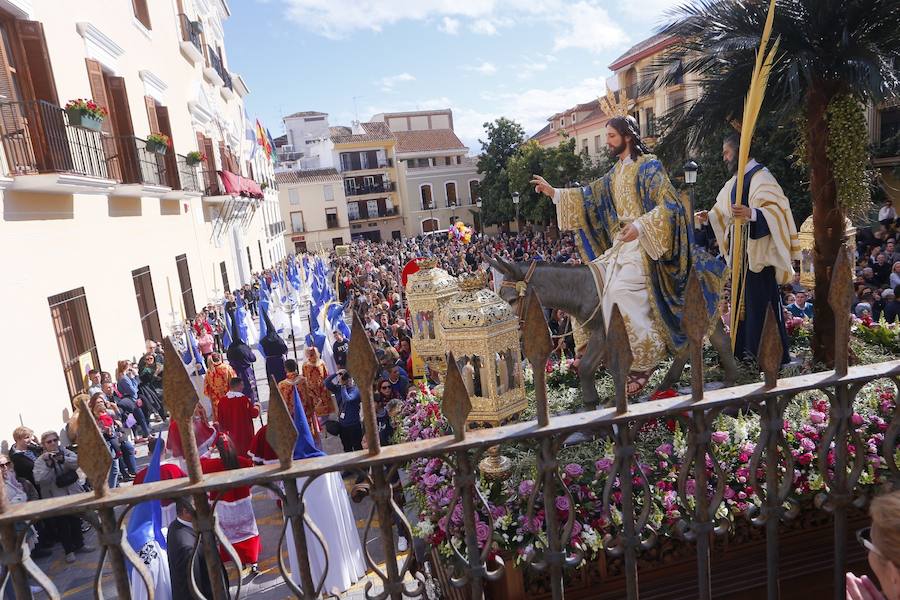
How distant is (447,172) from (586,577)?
49658mm

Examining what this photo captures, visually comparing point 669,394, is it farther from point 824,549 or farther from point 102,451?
point 102,451

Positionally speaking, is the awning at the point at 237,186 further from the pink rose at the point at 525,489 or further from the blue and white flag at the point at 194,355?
the pink rose at the point at 525,489

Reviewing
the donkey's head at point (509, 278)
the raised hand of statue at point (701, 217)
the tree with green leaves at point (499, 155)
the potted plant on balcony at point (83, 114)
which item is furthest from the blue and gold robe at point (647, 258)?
the tree with green leaves at point (499, 155)

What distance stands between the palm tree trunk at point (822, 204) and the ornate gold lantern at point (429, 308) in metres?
3.45

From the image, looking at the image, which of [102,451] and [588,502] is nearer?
[102,451]

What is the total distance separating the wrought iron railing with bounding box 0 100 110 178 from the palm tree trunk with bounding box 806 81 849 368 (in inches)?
340

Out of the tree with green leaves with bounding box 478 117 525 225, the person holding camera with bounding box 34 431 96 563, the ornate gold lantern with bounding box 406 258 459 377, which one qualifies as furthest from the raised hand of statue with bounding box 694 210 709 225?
the tree with green leaves with bounding box 478 117 525 225

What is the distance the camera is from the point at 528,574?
332cm

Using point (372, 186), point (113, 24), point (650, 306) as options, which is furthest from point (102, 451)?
point (372, 186)

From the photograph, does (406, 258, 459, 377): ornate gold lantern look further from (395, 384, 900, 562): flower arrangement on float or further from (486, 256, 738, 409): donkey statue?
(395, 384, 900, 562): flower arrangement on float

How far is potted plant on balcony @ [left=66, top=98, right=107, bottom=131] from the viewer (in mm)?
8195

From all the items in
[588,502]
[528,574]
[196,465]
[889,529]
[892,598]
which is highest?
[196,465]

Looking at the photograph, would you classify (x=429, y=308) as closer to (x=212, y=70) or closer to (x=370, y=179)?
(x=212, y=70)

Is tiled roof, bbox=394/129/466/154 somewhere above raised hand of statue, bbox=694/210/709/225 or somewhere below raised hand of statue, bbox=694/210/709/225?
above
